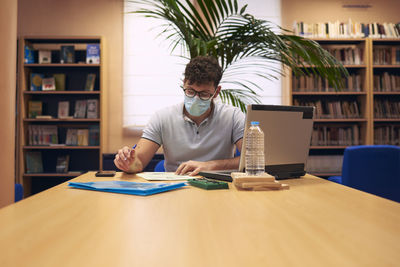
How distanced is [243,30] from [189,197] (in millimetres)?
1654

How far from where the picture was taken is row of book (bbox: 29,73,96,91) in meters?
4.21

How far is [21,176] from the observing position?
412cm

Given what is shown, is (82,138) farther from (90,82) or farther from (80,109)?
(90,82)

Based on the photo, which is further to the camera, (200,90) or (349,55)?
(349,55)

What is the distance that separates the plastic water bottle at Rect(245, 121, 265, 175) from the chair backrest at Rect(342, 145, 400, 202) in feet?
3.66

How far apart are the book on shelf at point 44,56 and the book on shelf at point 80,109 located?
0.64m

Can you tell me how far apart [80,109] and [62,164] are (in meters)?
0.74

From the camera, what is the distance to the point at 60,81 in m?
4.32

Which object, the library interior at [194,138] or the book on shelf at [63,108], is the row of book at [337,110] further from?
the book on shelf at [63,108]

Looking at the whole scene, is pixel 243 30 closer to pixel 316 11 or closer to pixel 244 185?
pixel 244 185

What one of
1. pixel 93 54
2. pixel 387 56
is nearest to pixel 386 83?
pixel 387 56

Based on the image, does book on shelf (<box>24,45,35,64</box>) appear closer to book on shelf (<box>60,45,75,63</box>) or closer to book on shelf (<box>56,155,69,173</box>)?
book on shelf (<box>60,45,75,63</box>)

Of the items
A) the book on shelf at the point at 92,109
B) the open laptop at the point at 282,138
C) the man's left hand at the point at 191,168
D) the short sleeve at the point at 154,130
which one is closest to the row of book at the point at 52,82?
the book on shelf at the point at 92,109

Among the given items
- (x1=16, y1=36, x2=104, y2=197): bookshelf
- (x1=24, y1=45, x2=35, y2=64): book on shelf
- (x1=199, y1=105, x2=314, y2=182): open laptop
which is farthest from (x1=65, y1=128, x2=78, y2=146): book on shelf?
(x1=199, y1=105, x2=314, y2=182): open laptop
